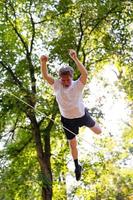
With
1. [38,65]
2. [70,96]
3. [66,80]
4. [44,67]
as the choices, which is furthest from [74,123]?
[38,65]

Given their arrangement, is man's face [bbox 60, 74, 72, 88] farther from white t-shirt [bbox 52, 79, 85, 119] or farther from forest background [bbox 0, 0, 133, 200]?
forest background [bbox 0, 0, 133, 200]

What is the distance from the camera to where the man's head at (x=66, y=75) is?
16.9 feet

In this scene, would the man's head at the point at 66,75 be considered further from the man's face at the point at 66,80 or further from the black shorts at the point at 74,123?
the black shorts at the point at 74,123

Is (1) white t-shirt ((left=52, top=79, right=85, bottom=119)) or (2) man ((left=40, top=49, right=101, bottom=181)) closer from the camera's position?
(2) man ((left=40, top=49, right=101, bottom=181))

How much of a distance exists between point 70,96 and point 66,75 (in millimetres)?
322

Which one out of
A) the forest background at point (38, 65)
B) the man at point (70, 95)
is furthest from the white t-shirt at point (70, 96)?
the forest background at point (38, 65)

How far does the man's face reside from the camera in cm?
525

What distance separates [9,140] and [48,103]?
2767 mm

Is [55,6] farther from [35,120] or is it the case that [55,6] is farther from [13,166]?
[13,166]

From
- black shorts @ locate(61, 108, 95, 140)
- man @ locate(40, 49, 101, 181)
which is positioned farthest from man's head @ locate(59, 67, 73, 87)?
black shorts @ locate(61, 108, 95, 140)

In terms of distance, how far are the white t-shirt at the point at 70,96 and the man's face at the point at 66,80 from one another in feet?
0.14

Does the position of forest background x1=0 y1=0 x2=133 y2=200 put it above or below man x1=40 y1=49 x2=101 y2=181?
above

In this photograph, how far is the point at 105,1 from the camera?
542 inches

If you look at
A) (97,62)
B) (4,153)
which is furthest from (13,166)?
(97,62)
